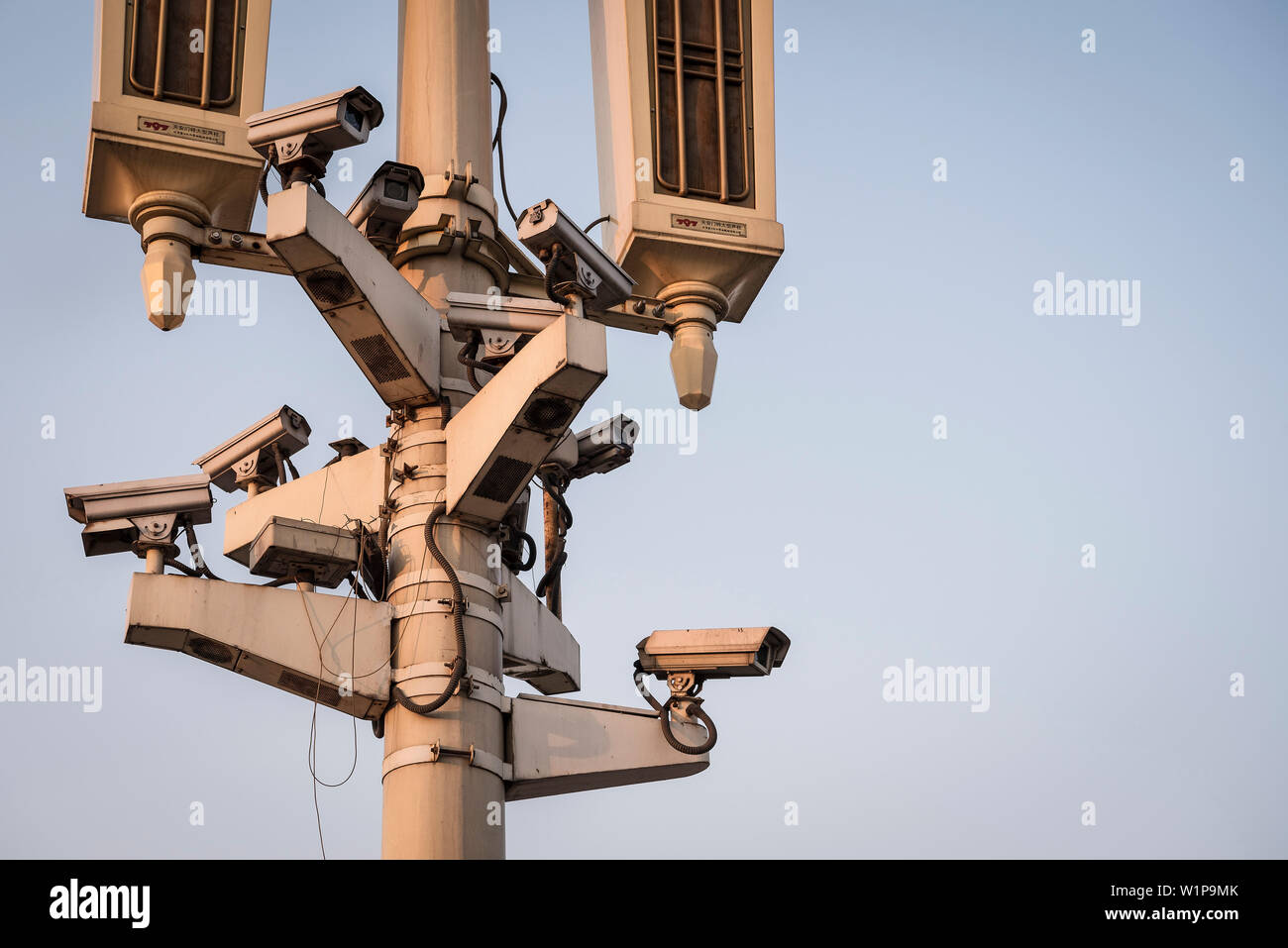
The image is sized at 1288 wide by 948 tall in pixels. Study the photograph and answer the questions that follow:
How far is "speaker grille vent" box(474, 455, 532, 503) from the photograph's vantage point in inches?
423

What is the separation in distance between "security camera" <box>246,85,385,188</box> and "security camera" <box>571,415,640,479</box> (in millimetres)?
2691

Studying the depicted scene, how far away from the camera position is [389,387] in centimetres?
1138

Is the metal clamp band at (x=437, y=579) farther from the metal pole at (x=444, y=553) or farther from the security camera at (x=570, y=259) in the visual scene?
the security camera at (x=570, y=259)

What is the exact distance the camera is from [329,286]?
1065 cm

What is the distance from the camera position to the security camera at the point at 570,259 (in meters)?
9.93

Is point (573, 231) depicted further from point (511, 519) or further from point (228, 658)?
point (228, 658)

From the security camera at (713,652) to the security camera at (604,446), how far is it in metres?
1.34

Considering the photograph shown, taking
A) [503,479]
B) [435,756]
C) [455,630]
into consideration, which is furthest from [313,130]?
[435,756]

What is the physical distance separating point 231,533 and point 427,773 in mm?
2504

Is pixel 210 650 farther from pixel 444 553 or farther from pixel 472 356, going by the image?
pixel 472 356

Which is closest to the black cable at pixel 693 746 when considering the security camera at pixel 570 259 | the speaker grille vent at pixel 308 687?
the speaker grille vent at pixel 308 687

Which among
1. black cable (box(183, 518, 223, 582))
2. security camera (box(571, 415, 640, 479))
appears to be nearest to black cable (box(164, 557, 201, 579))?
black cable (box(183, 518, 223, 582))

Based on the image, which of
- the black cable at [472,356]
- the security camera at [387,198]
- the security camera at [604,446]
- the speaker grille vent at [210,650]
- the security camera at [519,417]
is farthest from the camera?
the security camera at [604,446]
